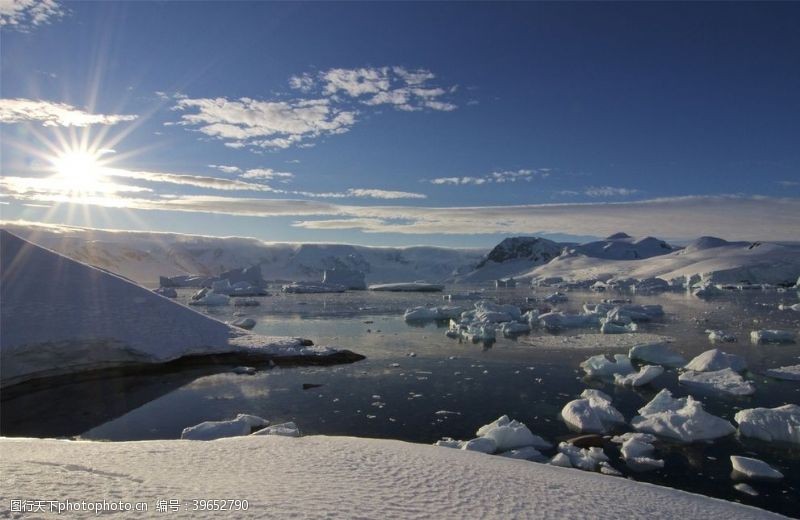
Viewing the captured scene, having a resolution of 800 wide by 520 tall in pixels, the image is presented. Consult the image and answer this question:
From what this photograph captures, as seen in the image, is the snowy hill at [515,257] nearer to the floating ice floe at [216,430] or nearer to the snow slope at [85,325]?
the snow slope at [85,325]

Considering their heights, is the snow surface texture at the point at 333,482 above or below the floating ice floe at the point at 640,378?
above

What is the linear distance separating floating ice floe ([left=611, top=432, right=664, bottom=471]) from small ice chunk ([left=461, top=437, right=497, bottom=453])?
1.78m

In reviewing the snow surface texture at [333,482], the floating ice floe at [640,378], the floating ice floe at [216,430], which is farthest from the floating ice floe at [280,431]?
the floating ice floe at [640,378]

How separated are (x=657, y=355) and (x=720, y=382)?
2972 mm

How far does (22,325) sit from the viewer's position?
40.3 ft

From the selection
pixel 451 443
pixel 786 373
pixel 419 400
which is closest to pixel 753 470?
pixel 451 443

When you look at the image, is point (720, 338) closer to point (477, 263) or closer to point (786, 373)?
point (786, 373)

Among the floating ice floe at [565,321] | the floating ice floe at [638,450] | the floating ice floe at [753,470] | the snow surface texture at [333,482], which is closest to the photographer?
the snow surface texture at [333,482]

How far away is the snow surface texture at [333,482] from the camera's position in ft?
12.5

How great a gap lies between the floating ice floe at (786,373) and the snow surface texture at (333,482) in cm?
870

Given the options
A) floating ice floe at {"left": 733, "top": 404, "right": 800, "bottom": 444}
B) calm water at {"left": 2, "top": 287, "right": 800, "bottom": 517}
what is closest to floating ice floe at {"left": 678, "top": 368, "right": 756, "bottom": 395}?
calm water at {"left": 2, "top": 287, "right": 800, "bottom": 517}

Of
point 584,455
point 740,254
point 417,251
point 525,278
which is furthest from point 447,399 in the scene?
point 417,251

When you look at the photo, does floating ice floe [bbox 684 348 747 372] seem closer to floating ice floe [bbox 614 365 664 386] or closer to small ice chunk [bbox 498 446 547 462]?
floating ice floe [bbox 614 365 664 386]

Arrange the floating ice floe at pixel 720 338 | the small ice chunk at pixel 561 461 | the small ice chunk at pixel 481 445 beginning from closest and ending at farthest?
1. the small ice chunk at pixel 561 461
2. the small ice chunk at pixel 481 445
3. the floating ice floe at pixel 720 338
